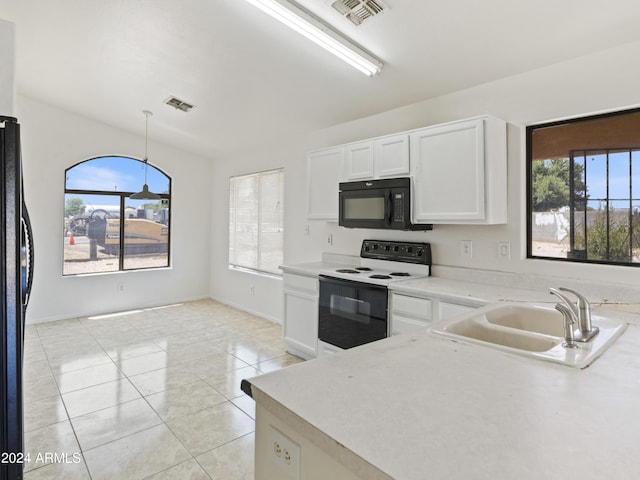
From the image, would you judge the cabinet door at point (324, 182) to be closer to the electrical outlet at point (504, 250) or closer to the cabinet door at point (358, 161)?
the cabinet door at point (358, 161)

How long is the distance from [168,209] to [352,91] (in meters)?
3.99

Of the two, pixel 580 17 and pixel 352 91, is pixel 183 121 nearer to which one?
pixel 352 91

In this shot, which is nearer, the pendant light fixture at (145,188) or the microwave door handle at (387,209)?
the microwave door handle at (387,209)

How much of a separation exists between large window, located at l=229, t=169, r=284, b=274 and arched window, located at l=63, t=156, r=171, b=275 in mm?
1141

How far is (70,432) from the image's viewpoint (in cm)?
237

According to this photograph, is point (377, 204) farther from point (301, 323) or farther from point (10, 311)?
point (10, 311)

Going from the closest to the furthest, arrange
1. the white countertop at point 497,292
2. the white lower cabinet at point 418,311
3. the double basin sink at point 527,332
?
the double basin sink at point 527,332
the white countertop at point 497,292
the white lower cabinet at point 418,311

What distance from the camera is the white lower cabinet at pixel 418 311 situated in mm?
2375

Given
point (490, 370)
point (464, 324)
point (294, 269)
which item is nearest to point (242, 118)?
Result: point (294, 269)

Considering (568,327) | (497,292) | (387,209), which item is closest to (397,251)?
(387,209)

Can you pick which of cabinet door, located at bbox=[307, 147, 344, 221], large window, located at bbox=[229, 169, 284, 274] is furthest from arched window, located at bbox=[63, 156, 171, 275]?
cabinet door, located at bbox=[307, 147, 344, 221]

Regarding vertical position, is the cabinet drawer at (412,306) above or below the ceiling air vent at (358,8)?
below

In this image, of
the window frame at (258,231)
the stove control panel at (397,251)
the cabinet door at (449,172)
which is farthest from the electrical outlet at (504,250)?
the window frame at (258,231)

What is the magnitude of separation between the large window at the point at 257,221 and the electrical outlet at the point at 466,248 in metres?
2.52
